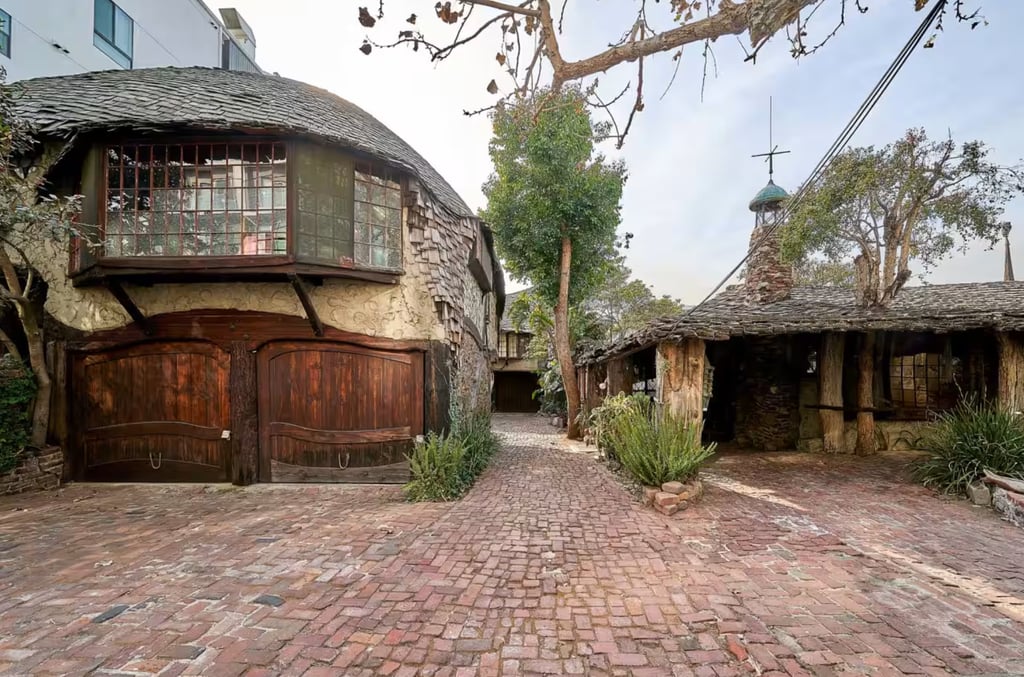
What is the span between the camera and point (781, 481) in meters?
6.82

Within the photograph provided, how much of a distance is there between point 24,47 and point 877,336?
19.5 m

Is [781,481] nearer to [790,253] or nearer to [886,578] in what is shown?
[886,578]

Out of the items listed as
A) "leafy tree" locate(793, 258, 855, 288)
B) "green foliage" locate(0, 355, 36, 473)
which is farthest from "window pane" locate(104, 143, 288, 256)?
"leafy tree" locate(793, 258, 855, 288)

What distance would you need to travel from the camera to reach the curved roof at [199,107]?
18.2 feet

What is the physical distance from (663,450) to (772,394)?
5583 mm

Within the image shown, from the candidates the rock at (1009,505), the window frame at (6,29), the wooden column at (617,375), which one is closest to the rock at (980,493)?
the rock at (1009,505)

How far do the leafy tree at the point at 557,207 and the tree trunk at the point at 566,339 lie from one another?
29 millimetres

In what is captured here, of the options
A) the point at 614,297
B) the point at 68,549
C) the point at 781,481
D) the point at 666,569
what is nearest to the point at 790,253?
the point at 781,481

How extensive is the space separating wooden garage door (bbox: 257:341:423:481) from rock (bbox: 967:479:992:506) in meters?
8.03

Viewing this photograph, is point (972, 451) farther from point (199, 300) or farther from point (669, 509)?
point (199, 300)

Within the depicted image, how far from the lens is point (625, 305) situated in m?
19.3

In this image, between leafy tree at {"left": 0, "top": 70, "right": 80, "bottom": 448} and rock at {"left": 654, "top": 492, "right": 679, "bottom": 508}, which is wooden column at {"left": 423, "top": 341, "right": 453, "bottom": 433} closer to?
rock at {"left": 654, "top": 492, "right": 679, "bottom": 508}

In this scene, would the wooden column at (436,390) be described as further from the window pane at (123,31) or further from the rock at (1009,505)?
the window pane at (123,31)

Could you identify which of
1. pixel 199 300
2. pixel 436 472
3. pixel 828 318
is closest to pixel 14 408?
pixel 199 300
